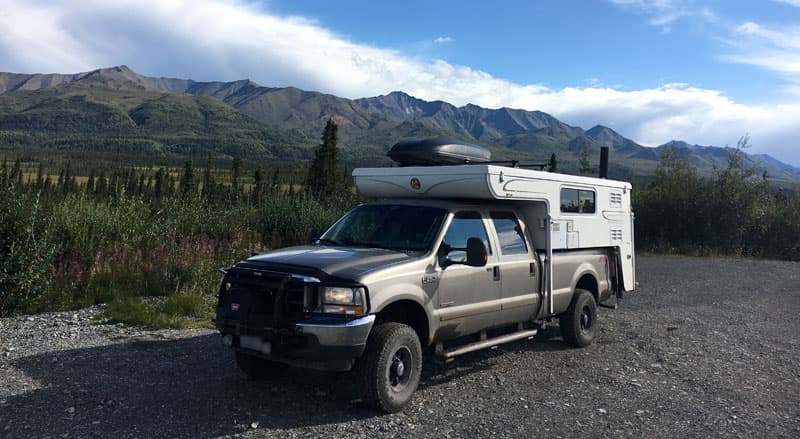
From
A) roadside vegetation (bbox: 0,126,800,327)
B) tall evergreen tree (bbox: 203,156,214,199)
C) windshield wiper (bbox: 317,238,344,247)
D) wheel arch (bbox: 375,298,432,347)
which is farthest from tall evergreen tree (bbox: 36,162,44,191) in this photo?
wheel arch (bbox: 375,298,432,347)

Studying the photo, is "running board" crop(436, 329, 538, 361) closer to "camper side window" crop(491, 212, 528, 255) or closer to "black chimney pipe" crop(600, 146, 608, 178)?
"camper side window" crop(491, 212, 528, 255)

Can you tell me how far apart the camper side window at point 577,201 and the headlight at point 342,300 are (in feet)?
13.0

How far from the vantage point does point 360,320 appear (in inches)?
207

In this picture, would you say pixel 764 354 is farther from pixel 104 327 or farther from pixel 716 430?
pixel 104 327

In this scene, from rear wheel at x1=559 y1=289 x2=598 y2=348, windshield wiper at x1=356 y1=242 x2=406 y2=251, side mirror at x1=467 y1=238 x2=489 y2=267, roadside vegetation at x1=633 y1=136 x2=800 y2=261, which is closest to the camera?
side mirror at x1=467 y1=238 x2=489 y2=267

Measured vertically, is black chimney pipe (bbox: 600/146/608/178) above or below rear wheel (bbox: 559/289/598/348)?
above

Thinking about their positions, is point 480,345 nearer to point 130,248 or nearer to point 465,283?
point 465,283

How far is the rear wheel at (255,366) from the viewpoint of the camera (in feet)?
20.6

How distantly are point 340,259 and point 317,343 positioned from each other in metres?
0.89

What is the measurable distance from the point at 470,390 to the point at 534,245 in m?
2.25

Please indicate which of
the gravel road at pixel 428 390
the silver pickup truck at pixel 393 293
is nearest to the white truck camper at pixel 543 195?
the silver pickup truck at pixel 393 293

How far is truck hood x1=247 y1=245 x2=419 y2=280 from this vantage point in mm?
5387

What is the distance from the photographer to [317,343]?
5.12 metres

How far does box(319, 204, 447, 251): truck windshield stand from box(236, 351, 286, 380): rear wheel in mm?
1539
